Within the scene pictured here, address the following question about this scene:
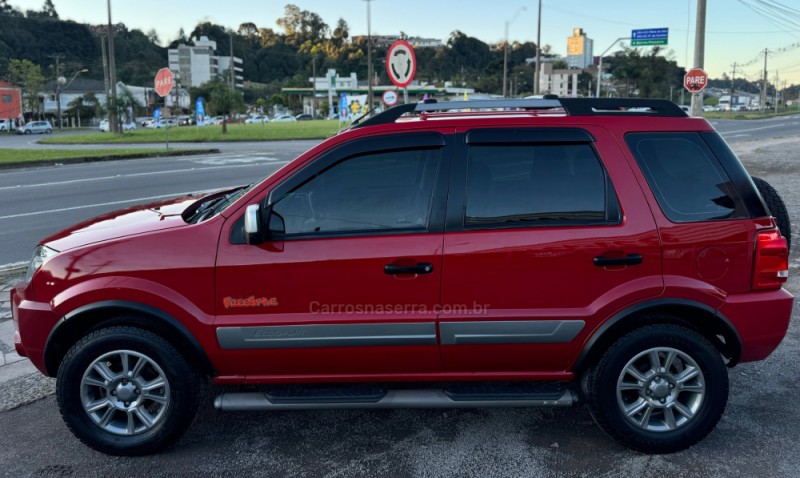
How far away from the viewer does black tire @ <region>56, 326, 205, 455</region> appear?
3.28 metres

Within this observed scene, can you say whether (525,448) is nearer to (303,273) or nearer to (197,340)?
(303,273)

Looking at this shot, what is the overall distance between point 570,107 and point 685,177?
75 cm

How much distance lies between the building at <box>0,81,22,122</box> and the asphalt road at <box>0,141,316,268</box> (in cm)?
6761

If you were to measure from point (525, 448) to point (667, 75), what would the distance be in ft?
319

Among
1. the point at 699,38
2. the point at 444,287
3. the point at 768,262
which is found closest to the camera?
the point at 444,287

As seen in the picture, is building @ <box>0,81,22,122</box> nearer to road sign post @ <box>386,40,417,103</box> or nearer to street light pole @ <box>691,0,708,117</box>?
street light pole @ <box>691,0,708,117</box>

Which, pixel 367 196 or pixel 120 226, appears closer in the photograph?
pixel 367 196

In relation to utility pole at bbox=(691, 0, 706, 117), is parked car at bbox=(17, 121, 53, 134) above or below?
below

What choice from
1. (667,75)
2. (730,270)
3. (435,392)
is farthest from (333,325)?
(667,75)

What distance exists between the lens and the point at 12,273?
711 centimetres

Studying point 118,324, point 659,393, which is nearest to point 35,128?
point 118,324

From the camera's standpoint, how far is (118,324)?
3357 mm

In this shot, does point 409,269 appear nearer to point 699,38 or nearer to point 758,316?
point 758,316

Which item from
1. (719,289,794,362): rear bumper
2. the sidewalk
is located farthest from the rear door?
the sidewalk
